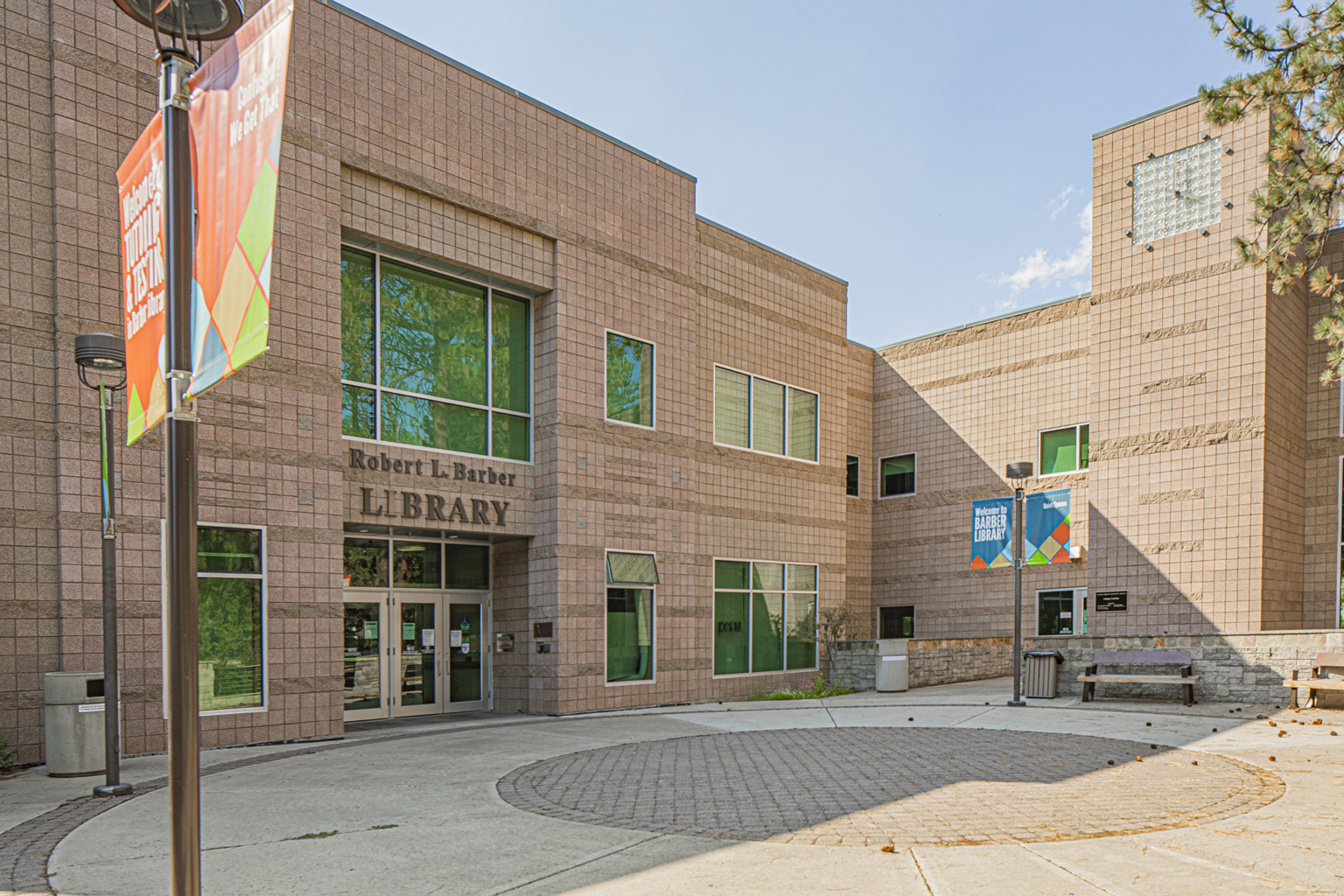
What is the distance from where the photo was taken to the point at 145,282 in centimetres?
378

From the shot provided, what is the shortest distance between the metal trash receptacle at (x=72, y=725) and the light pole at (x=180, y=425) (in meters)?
8.05

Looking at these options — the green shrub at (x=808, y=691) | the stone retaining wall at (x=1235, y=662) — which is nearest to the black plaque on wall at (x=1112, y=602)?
the stone retaining wall at (x=1235, y=662)

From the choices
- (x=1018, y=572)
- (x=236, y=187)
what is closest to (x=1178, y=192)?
(x=1018, y=572)

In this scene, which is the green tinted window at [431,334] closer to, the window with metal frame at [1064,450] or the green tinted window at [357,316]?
Answer: the green tinted window at [357,316]

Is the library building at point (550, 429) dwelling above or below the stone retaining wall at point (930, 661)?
above

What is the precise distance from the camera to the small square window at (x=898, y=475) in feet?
85.0

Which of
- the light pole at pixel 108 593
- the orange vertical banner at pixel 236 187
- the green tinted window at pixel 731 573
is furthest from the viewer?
the green tinted window at pixel 731 573

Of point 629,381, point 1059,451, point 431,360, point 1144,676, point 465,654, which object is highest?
point 431,360

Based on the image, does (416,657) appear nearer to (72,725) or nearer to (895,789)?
(72,725)

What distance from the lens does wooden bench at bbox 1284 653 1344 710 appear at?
13.8 m

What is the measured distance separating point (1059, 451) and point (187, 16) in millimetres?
22621

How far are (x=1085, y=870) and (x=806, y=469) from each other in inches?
655

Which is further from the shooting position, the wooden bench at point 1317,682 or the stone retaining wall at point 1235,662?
the stone retaining wall at point 1235,662

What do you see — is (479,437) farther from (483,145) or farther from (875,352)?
(875,352)
